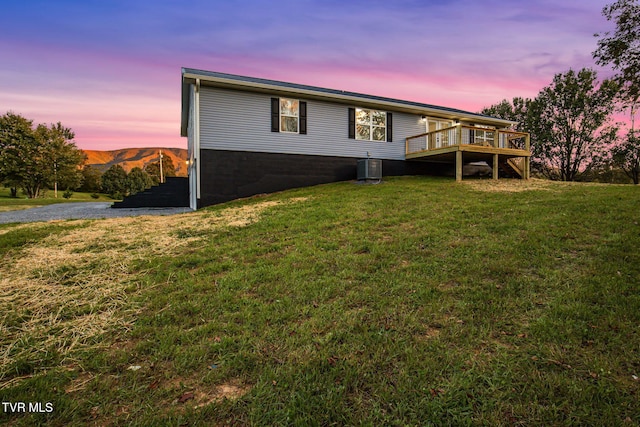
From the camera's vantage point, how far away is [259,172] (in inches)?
469

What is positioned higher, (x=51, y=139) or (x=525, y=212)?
(x=51, y=139)

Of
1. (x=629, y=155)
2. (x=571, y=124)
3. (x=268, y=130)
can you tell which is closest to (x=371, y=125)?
(x=268, y=130)

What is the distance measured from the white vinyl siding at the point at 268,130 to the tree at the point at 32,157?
1147 inches

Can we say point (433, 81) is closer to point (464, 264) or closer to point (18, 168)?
point (464, 264)

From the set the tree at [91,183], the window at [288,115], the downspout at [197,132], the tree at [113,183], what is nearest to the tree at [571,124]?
the window at [288,115]

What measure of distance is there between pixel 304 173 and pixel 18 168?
104ft

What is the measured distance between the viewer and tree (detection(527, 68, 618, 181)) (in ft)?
78.5

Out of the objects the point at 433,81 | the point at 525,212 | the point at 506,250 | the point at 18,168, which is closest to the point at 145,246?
the point at 506,250

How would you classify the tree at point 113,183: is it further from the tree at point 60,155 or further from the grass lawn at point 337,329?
the grass lawn at point 337,329

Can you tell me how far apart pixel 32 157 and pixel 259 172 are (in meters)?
30.8

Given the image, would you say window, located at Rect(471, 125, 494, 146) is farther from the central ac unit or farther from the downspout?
the downspout

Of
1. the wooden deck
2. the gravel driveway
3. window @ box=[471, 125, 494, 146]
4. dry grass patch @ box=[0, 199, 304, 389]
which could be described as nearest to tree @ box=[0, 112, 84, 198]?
the gravel driveway

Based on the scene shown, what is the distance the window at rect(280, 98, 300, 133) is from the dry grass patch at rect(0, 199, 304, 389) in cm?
706

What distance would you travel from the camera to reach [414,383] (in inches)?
76.0
